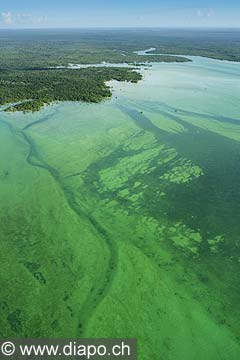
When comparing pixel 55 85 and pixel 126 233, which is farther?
pixel 55 85

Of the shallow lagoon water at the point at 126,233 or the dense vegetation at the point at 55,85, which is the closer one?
the shallow lagoon water at the point at 126,233

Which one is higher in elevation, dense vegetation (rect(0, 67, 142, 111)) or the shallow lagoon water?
dense vegetation (rect(0, 67, 142, 111))

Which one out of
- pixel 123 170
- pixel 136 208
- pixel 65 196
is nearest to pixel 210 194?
pixel 136 208

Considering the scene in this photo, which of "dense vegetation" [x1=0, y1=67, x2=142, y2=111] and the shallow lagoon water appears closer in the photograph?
the shallow lagoon water

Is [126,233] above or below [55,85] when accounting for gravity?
below
